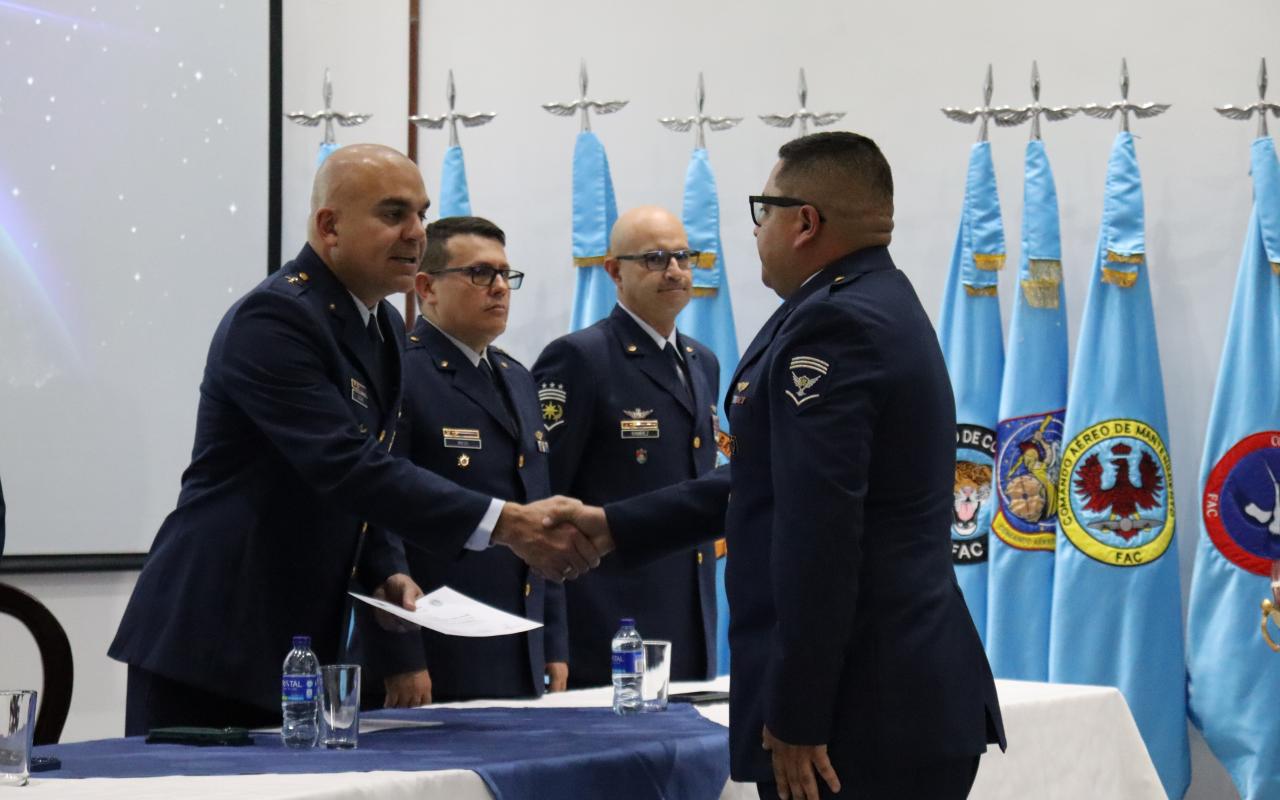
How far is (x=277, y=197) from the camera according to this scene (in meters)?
4.96

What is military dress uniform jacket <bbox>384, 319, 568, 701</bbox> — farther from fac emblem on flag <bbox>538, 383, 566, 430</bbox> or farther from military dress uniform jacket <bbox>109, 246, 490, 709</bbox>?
military dress uniform jacket <bbox>109, 246, 490, 709</bbox>

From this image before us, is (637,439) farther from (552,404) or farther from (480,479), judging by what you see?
(480,479)

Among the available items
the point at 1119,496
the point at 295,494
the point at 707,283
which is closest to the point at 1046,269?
the point at 1119,496

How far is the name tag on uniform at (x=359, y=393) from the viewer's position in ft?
8.32

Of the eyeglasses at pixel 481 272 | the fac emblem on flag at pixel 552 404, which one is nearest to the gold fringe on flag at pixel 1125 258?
the fac emblem on flag at pixel 552 404

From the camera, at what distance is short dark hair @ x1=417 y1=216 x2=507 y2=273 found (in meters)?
3.29

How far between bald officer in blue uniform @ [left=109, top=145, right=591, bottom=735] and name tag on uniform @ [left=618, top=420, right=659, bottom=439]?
0.76 metres

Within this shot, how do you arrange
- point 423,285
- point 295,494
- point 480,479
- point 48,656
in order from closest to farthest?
point 48,656 < point 295,494 < point 480,479 < point 423,285

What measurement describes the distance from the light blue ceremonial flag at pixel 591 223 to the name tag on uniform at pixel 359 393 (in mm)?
2107

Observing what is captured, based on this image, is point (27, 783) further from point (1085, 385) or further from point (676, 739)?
point (1085, 385)

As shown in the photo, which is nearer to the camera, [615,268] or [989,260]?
[615,268]

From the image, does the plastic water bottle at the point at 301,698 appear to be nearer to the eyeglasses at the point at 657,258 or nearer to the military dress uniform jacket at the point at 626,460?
the military dress uniform jacket at the point at 626,460

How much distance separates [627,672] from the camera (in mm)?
2537

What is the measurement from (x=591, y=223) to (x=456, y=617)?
2.47 m
